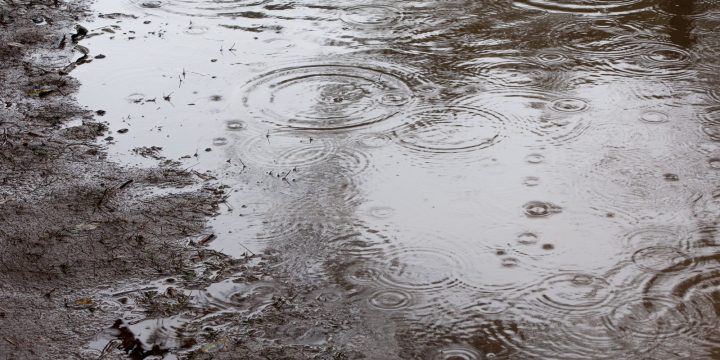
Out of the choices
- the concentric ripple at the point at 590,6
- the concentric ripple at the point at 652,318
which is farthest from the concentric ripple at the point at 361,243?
the concentric ripple at the point at 590,6

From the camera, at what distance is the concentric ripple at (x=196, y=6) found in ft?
24.1

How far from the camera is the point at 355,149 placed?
4.98 metres

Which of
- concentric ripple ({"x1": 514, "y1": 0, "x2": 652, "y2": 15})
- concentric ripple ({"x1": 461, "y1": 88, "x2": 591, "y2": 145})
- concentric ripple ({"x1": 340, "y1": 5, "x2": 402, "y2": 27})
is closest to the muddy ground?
concentric ripple ({"x1": 461, "y1": 88, "x2": 591, "y2": 145})

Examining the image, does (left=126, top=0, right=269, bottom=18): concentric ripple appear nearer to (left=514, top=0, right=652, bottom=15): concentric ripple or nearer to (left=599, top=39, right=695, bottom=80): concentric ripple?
(left=514, top=0, right=652, bottom=15): concentric ripple

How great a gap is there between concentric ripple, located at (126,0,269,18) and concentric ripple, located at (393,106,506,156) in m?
2.65

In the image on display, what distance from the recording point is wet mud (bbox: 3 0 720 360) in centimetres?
352

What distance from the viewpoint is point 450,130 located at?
5.14 m

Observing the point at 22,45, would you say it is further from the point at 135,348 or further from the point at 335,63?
the point at 135,348

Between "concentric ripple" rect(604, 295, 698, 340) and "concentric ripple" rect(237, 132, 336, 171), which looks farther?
"concentric ripple" rect(237, 132, 336, 171)

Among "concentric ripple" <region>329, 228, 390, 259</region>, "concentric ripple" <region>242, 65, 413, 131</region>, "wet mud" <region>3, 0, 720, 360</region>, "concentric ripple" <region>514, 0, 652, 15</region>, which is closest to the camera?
"wet mud" <region>3, 0, 720, 360</region>

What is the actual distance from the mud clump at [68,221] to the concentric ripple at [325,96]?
91 centimetres

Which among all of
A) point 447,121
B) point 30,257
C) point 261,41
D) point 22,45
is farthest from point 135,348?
point 22,45

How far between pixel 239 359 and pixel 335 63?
3.21 meters

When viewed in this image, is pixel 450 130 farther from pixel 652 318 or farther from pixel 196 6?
pixel 196 6
